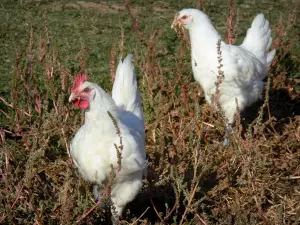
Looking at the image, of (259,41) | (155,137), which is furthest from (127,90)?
(259,41)

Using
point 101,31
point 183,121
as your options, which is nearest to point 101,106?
point 183,121

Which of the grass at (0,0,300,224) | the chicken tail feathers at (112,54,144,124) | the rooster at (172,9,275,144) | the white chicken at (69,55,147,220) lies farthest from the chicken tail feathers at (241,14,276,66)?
the white chicken at (69,55,147,220)

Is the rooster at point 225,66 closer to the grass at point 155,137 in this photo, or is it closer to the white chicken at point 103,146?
the grass at point 155,137

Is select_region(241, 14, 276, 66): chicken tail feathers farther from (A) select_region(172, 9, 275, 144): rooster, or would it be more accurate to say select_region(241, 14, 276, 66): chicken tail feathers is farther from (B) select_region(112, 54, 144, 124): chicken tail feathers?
(B) select_region(112, 54, 144, 124): chicken tail feathers

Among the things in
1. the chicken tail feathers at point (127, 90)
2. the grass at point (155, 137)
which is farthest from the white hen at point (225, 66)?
the chicken tail feathers at point (127, 90)

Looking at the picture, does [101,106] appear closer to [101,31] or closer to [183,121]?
[183,121]

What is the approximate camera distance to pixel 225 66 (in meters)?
3.97

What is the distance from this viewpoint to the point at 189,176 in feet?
11.8

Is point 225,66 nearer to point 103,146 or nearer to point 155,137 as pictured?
point 155,137

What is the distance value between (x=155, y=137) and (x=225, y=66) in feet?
2.79

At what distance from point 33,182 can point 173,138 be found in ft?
4.31

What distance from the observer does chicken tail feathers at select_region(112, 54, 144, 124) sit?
323cm

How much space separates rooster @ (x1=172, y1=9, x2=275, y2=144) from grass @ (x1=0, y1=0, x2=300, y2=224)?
17cm

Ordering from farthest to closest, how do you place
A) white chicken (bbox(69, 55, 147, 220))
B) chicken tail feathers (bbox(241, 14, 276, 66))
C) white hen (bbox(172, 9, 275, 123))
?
chicken tail feathers (bbox(241, 14, 276, 66))
white hen (bbox(172, 9, 275, 123))
white chicken (bbox(69, 55, 147, 220))
